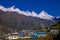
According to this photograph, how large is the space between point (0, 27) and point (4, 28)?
538cm

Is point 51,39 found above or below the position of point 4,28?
below

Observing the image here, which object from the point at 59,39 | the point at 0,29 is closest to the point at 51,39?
the point at 59,39

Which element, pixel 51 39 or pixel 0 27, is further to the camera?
pixel 0 27

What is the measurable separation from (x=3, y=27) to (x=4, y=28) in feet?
4.07

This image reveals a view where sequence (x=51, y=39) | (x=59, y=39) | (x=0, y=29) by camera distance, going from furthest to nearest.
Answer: (x=0, y=29)
(x=51, y=39)
(x=59, y=39)

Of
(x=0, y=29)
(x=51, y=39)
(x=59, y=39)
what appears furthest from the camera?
(x=0, y=29)

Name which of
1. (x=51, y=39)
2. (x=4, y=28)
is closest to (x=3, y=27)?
(x=4, y=28)

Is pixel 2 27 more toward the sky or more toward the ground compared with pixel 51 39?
more toward the sky

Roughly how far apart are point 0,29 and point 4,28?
914cm

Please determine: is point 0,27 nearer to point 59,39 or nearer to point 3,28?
point 3,28

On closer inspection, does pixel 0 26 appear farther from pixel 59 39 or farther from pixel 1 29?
pixel 59 39

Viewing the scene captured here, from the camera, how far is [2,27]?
176625mm

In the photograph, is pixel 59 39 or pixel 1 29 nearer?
pixel 59 39

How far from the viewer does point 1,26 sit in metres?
179
